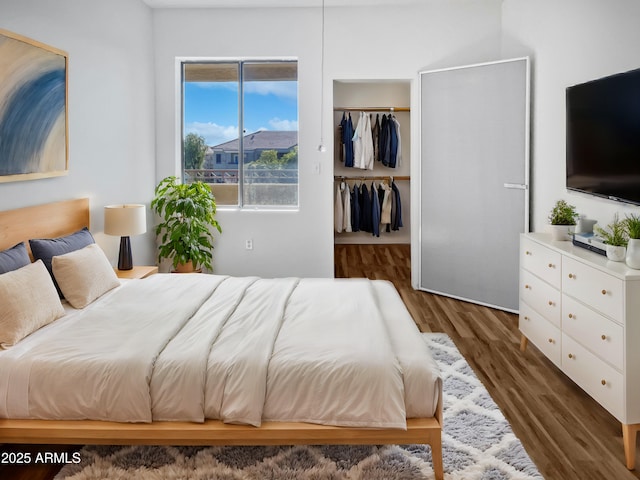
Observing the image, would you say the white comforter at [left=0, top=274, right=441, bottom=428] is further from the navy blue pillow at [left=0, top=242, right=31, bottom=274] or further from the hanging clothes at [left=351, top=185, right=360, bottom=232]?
the hanging clothes at [left=351, top=185, right=360, bottom=232]

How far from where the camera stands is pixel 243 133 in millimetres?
5852

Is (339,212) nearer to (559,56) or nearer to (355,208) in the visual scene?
(355,208)

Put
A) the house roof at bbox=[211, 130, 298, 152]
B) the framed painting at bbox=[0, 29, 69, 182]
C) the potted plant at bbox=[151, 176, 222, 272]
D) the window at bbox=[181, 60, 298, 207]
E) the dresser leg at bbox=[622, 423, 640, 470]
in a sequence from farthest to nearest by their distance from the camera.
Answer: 1. the house roof at bbox=[211, 130, 298, 152]
2. the window at bbox=[181, 60, 298, 207]
3. the potted plant at bbox=[151, 176, 222, 272]
4. the framed painting at bbox=[0, 29, 69, 182]
5. the dresser leg at bbox=[622, 423, 640, 470]

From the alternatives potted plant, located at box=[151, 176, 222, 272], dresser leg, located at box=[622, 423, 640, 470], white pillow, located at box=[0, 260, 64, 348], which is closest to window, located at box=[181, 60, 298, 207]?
potted plant, located at box=[151, 176, 222, 272]

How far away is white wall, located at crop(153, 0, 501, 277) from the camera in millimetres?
5387

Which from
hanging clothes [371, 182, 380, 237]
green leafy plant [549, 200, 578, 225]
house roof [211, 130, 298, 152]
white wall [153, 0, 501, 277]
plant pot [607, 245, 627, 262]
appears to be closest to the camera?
plant pot [607, 245, 627, 262]

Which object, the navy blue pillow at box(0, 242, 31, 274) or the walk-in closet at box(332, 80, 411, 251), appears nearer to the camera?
the navy blue pillow at box(0, 242, 31, 274)

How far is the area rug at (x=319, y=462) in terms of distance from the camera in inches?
92.3

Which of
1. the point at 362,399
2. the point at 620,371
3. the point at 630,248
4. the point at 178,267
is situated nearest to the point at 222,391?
the point at 362,399

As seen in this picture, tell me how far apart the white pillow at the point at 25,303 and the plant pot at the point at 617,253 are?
9.06 feet

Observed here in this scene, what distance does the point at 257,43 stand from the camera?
217 inches

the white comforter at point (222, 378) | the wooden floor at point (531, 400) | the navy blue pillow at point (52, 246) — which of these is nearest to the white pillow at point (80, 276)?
the navy blue pillow at point (52, 246)

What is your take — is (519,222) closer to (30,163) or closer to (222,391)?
(222,391)

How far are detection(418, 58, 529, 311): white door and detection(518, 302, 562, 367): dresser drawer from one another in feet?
3.30
